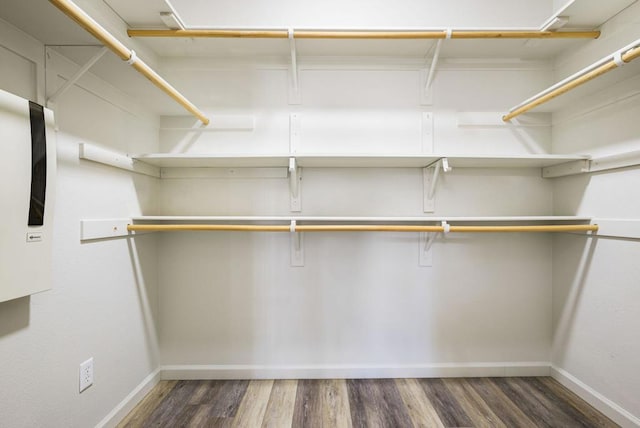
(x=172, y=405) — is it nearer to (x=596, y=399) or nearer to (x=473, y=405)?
(x=473, y=405)

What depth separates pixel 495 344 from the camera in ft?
6.13

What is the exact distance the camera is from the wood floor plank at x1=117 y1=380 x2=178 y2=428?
4.82 feet

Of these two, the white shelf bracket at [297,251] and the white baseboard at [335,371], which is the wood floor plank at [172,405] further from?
the white shelf bracket at [297,251]

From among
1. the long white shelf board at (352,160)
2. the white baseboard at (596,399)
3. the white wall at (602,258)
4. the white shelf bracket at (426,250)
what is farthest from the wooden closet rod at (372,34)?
the white baseboard at (596,399)

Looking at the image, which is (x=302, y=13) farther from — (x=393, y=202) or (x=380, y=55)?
(x=393, y=202)

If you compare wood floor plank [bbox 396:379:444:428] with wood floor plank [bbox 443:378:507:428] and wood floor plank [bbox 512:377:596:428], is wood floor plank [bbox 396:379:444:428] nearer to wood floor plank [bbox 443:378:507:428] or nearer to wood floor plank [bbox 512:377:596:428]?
wood floor plank [bbox 443:378:507:428]

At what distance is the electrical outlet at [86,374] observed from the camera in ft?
4.10

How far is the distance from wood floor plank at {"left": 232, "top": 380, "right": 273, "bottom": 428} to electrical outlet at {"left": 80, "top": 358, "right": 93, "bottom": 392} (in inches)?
27.5

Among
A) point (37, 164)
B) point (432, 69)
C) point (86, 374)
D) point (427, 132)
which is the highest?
point (432, 69)

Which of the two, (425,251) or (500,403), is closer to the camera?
(500,403)

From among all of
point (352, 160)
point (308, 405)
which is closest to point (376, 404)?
point (308, 405)

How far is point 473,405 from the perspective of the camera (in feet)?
5.20

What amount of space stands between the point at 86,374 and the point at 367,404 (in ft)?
4.58

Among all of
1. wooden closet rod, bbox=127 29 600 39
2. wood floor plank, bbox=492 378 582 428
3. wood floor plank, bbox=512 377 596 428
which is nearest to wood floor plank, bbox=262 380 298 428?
wood floor plank, bbox=492 378 582 428
